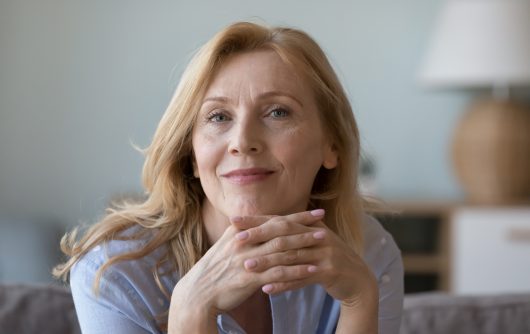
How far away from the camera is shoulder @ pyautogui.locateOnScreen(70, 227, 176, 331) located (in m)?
1.39

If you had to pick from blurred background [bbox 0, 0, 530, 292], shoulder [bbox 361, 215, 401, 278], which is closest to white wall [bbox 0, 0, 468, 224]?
blurred background [bbox 0, 0, 530, 292]

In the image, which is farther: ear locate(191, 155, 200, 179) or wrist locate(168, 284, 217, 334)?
ear locate(191, 155, 200, 179)

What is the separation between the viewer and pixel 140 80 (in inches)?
155

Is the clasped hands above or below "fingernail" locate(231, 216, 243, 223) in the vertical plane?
below

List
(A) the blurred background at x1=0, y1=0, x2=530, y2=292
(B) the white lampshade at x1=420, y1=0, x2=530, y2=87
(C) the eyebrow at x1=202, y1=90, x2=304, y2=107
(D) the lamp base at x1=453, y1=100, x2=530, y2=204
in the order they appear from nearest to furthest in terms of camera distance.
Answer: (C) the eyebrow at x1=202, y1=90, x2=304, y2=107
(B) the white lampshade at x1=420, y1=0, x2=530, y2=87
(D) the lamp base at x1=453, y1=100, x2=530, y2=204
(A) the blurred background at x1=0, y1=0, x2=530, y2=292

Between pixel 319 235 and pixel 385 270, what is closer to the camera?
pixel 319 235

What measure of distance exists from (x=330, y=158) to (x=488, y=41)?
2101 mm

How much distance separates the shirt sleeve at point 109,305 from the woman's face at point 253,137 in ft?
0.70

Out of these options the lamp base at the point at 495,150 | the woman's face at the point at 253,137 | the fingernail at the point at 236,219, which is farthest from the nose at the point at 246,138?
the lamp base at the point at 495,150

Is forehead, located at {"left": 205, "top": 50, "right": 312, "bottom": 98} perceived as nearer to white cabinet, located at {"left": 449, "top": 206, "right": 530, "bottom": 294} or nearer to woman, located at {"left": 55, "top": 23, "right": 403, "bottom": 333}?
woman, located at {"left": 55, "top": 23, "right": 403, "bottom": 333}

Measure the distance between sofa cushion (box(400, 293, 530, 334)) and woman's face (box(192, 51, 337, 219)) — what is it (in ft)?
1.34

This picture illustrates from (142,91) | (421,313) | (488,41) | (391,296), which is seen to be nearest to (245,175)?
(391,296)

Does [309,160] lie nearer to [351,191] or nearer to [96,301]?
[351,191]

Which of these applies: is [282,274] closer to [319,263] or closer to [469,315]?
[319,263]
